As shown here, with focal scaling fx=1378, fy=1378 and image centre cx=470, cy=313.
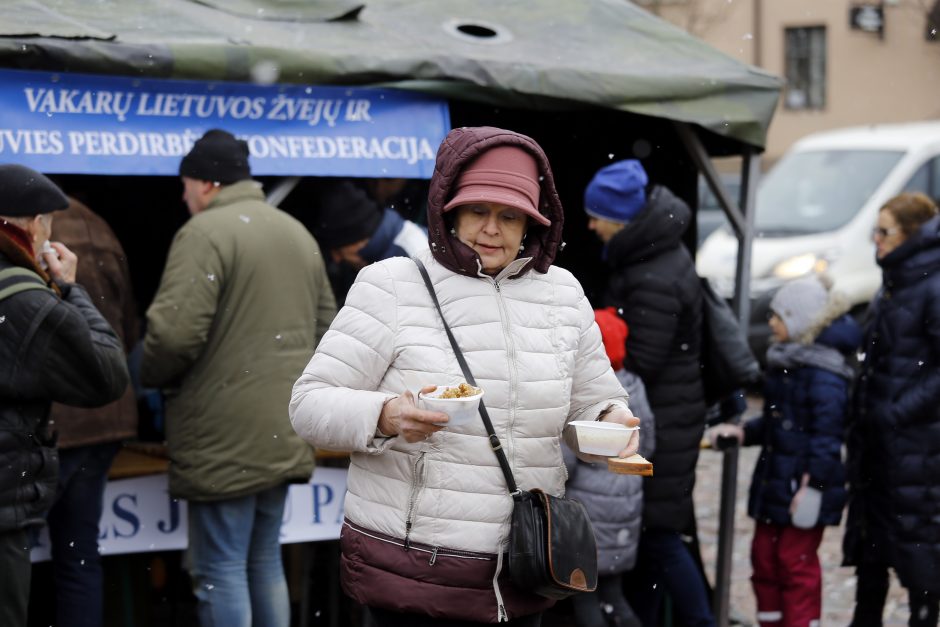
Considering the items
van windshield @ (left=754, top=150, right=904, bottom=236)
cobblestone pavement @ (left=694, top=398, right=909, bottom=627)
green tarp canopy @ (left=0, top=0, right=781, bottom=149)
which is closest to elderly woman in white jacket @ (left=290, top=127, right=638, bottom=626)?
green tarp canopy @ (left=0, top=0, right=781, bottom=149)

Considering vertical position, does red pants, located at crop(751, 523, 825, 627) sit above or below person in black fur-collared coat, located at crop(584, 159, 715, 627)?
below

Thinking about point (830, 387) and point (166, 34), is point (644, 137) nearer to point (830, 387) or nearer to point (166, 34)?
point (830, 387)

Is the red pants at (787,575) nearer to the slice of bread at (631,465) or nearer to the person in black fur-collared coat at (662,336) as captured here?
the person in black fur-collared coat at (662,336)

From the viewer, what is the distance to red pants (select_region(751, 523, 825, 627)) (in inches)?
233

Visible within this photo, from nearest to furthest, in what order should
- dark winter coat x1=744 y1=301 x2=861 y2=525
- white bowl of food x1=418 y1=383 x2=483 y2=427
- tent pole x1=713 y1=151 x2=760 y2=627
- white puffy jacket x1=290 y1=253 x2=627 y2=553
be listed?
white bowl of food x1=418 y1=383 x2=483 y2=427
white puffy jacket x1=290 y1=253 x2=627 y2=553
dark winter coat x1=744 y1=301 x2=861 y2=525
tent pole x1=713 y1=151 x2=760 y2=627

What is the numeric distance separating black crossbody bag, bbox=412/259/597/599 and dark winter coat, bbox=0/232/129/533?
150 cm

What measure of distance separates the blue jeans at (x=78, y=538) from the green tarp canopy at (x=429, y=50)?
→ 1.48 metres

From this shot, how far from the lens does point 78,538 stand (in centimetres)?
520

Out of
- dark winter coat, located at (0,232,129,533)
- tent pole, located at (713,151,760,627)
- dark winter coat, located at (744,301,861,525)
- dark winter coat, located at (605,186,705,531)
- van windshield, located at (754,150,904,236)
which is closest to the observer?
dark winter coat, located at (0,232,129,533)

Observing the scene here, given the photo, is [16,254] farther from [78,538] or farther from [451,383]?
[451,383]

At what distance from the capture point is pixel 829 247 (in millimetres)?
12352

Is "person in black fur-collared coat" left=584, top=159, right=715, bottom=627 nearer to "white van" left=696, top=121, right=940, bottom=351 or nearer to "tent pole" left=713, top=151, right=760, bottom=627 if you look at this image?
"tent pole" left=713, top=151, right=760, bottom=627

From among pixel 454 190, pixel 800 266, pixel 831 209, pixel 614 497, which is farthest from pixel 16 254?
pixel 831 209

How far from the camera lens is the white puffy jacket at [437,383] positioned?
3234 millimetres
